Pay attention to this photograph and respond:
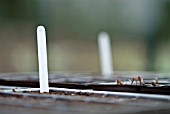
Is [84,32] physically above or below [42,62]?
above

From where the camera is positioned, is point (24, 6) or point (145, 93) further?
point (24, 6)

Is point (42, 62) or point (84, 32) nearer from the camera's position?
point (42, 62)

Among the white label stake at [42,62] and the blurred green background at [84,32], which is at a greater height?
the blurred green background at [84,32]

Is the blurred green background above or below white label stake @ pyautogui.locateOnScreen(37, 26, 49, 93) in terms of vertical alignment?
above

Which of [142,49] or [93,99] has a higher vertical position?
[142,49]

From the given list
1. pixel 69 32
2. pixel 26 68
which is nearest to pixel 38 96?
pixel 26 68

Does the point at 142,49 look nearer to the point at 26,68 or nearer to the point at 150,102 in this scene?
the point at 26,68

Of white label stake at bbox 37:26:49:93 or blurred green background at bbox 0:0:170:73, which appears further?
blurred green background at bbox 0:0:170:73

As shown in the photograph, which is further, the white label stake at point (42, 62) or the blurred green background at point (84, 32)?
the blurred green background at point (84, 32)
